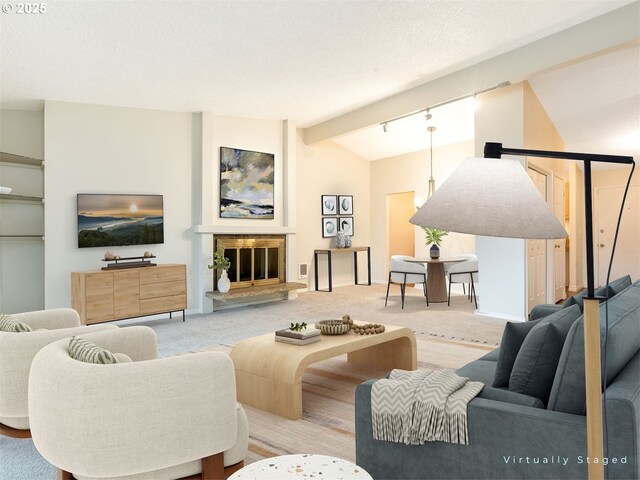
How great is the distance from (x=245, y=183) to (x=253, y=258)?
1.19 meters

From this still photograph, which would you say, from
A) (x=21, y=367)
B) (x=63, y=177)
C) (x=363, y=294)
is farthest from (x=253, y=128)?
(x=21, y=367)

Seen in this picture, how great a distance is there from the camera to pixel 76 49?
4262 millimetres

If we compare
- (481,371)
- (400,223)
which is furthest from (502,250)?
(400,223)

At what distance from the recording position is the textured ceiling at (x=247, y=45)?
380cm

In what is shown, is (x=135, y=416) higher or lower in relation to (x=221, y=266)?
lower

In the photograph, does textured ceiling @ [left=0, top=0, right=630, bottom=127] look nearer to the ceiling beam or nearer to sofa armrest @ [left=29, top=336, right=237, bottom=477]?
the ceiling beam

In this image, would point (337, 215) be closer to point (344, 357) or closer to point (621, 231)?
point (344, 357)

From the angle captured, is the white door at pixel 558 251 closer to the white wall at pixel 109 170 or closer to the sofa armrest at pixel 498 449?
the white wall at pixel 109 170

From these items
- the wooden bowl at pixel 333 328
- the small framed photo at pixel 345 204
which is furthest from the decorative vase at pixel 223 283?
the wooden bowl at pixel 333 328

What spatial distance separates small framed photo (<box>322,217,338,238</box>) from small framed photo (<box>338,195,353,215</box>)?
237mm

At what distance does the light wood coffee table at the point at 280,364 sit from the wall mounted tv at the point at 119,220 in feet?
11.4

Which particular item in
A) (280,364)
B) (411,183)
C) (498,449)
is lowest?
(280,364)

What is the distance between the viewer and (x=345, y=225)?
29.7ft

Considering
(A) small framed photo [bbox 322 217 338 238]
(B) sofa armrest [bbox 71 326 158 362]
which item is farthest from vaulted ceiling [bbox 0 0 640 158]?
(A) small framed photo [bbox 322 217 338 238]
